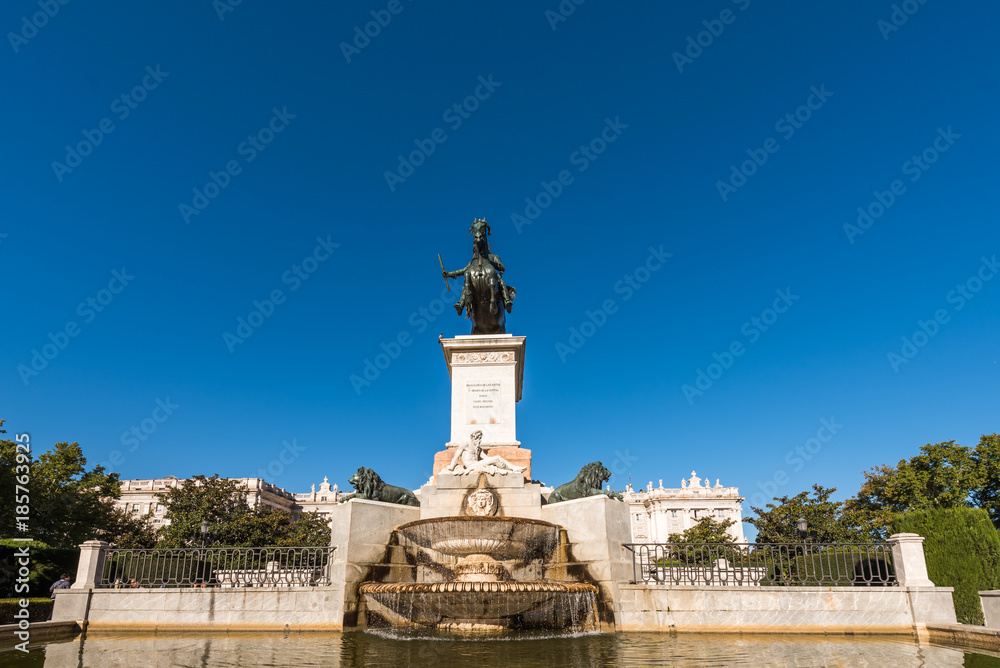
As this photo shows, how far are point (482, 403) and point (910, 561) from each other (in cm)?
980

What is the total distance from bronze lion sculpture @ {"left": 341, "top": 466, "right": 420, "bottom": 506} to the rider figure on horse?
591cm

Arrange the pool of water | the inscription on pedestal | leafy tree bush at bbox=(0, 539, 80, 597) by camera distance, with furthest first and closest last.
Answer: leafy tree bush at bbox=(0, 539, 80, 597)
the inscription on pedestal
the pool of water

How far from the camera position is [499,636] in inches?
401

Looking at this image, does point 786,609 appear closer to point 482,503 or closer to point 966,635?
point 966,635

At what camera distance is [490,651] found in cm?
846

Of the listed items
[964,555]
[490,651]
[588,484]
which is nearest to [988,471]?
[964,555]

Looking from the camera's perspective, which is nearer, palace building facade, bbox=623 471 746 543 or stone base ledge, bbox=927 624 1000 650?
stone base ledge, bbox=927 624 1000 650

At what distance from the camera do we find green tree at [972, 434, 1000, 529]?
37.2 meters

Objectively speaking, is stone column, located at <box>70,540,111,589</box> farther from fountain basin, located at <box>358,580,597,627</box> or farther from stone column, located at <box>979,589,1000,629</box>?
stone column, located at <box>979,589,1000,629</box>

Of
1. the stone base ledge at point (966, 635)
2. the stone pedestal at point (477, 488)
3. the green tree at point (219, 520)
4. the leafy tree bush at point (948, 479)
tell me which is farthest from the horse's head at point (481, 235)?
the green tree at point (219, 520)

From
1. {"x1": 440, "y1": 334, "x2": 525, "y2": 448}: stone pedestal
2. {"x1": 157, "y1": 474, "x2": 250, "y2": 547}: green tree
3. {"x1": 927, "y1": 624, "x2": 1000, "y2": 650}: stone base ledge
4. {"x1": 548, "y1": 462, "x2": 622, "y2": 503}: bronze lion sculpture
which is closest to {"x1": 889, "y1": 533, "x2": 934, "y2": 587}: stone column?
{"x1": 927, "y1": 624, "x2": 1000, "y2": 650}: stone base ledge

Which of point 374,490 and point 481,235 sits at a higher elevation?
point 481,235

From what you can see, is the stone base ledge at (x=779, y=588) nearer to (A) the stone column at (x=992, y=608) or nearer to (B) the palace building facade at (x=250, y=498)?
(A) the stone column at (x=992, y=608)

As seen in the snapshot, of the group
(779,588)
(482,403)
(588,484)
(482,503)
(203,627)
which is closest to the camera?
(779,588)
